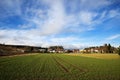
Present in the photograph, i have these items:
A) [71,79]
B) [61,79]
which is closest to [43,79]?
[61,79]

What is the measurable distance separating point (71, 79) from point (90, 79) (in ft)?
5.74

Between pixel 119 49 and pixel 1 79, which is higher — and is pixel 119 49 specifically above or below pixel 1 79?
above

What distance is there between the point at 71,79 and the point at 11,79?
5223 millimetres

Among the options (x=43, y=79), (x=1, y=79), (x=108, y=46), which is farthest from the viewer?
(x=108, y=46)

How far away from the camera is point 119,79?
44.9 feet

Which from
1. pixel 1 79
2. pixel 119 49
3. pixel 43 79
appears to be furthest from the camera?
pixel 119 49

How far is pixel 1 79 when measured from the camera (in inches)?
489

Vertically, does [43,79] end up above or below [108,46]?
below

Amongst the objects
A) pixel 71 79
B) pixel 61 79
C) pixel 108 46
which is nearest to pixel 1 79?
pixel 61 79

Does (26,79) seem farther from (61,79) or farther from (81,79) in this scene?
(81,79)

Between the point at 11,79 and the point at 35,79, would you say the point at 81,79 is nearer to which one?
the point at 35,79

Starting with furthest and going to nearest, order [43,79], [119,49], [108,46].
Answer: [108,46] → [119,49] → [43,79]

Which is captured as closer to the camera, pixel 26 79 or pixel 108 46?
pixel 26 79

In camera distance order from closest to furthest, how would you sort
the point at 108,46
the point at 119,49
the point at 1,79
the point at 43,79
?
1. the point at 1,79
2. the point at 43,79
3. the point at 119,49
4. the point at 108,46
